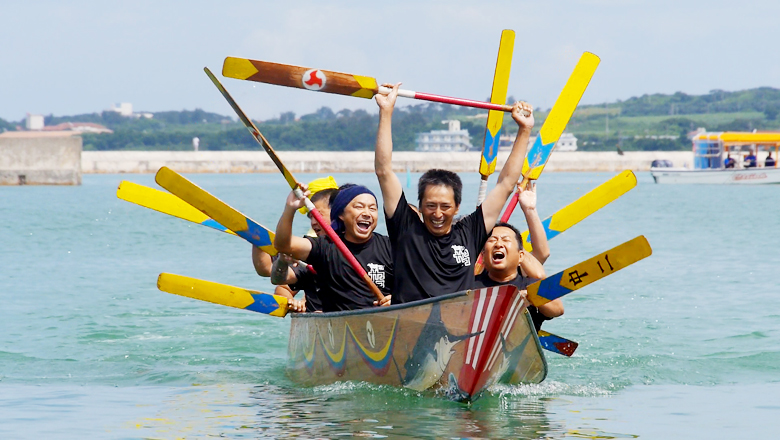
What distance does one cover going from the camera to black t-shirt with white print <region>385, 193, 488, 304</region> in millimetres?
6133

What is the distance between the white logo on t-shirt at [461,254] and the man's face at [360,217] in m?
0.71

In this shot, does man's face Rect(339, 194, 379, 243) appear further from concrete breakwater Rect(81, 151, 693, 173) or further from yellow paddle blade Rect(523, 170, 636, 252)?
concrete breakwater Rect(81, 151, 693, 173)

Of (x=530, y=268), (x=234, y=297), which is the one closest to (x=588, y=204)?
(x=530, y=268)

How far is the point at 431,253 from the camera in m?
6.18

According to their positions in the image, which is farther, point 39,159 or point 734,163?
point 39,159

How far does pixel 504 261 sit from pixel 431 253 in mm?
728

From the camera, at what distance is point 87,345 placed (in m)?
10.4

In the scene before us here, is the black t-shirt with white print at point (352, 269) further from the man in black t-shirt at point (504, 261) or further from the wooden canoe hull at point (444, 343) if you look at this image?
the man in black t-shirt at point (504, 261)

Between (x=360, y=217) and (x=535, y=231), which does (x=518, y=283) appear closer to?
(x=535, y=231)

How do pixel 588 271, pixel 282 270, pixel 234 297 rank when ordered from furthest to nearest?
1. pixel 234 297
2. pixel 282 270
3. pixel 588 271

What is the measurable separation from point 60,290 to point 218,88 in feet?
27.9

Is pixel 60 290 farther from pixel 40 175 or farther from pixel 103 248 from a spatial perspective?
pixel 40 175

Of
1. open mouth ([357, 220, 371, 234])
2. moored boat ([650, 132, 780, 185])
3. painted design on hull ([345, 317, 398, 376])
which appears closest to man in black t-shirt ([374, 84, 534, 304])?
painted design on hull ([345, 317, 398, 376])

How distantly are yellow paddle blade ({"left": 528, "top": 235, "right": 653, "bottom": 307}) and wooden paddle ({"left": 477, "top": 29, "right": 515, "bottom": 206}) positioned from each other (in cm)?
236
